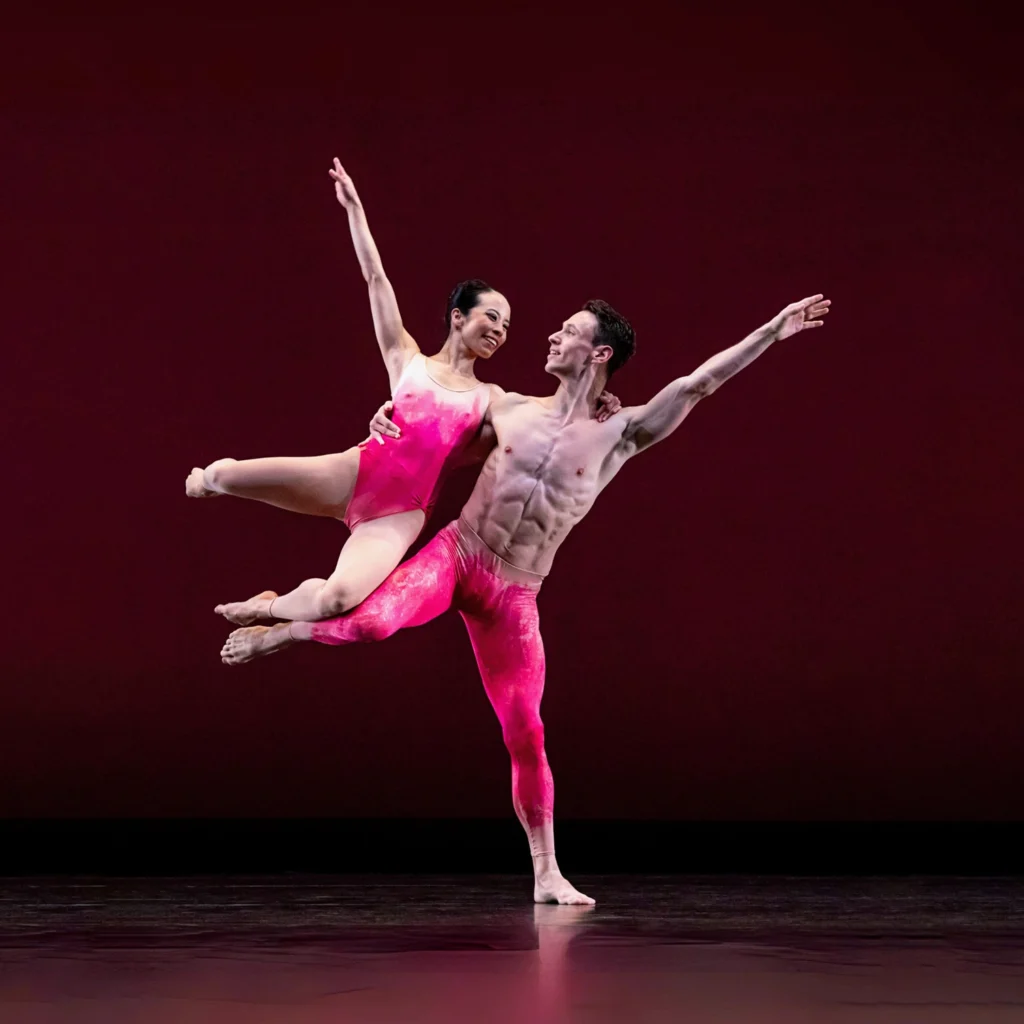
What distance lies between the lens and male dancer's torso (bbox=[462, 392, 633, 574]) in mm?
4633

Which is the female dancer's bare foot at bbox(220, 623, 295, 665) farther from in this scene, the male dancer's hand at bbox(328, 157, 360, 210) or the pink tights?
the male dancer's hand at bbox(328, 157, 360, 210)

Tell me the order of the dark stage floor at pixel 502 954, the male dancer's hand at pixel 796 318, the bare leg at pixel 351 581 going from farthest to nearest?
the male dancer's hand at pixel 796 318 < the bare leg at pixel 351 581 < the dark stage floor at pixel 502 954

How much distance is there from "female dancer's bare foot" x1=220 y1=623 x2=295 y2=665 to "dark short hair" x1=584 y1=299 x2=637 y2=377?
1.17 metres

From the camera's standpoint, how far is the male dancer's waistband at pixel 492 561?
464 cm

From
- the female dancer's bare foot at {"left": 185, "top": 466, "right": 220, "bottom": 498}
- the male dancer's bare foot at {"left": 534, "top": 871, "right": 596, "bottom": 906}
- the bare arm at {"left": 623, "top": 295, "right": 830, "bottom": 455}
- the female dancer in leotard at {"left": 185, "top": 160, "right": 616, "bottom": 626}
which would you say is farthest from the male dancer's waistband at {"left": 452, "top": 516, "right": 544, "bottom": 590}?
the male dancer's bare foot at {"left": 534, "top": 871, "right": 596, "bottom": 906}

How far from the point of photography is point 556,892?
15.0 feet

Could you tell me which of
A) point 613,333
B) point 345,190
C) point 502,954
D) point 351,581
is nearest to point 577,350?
point 613,333

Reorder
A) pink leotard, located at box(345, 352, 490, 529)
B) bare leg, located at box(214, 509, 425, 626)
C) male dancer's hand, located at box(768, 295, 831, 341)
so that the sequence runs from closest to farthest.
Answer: bare leg, located at box(214, 509, 425, 626) → male dancer's hand, located at box(768, 295, 831, 341) → pink leotard, located at box(345, 352, 490, 529)

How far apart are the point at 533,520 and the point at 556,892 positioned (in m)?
1.01

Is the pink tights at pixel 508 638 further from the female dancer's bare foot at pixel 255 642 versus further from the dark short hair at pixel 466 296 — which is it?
the dark short hair at pixel 466 296

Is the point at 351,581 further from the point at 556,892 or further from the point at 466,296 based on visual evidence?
the point at 556,892

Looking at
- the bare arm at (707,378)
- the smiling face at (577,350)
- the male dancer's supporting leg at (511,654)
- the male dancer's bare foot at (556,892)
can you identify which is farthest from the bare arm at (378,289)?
the male dancer's bare foot at (556,892)

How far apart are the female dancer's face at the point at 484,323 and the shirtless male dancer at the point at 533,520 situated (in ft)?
0.55

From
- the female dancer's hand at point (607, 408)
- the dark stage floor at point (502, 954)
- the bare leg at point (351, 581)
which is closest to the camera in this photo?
the dark stage floor at point (502, 954)
